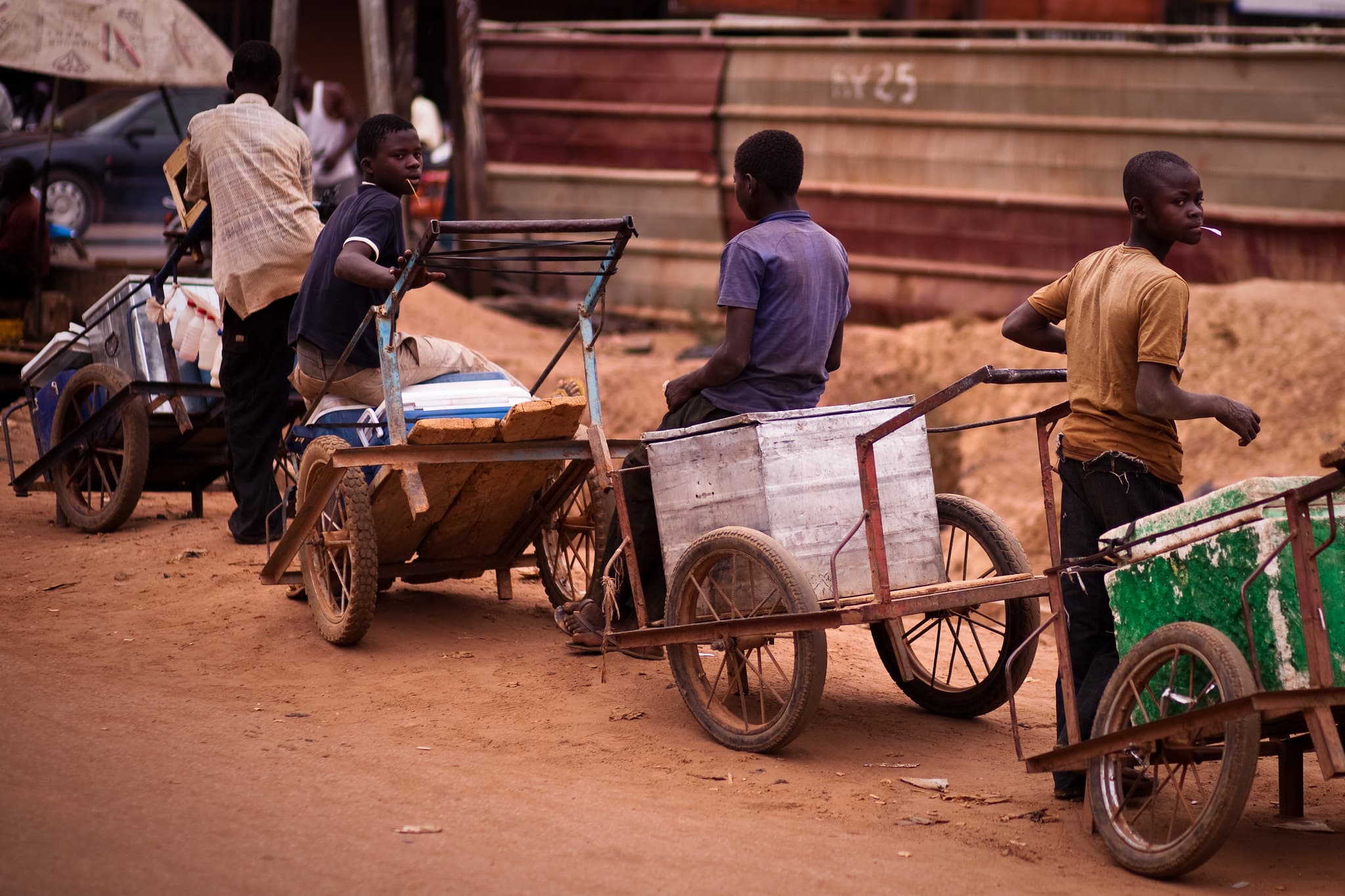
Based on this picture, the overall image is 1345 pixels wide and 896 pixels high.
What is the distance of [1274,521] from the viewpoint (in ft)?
11.3

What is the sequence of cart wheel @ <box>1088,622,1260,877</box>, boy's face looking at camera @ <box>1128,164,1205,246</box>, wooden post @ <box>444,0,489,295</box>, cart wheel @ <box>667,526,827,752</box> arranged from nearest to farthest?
cart wheel @ <box>1088,622,1260,877</box> → boy's face looking at camera @ <box>1128,164,1205,246</box> → cart wheel @ <box>667,526,827,752</box> → wooden post @ <box>444,0,489,295</box>

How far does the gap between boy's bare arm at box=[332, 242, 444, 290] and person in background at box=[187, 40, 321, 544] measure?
1219mm

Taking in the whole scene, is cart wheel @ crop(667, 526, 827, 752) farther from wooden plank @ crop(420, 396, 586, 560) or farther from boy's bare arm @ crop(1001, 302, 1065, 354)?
boy's bare arm @ crop(1001, 302, 1065, 354)

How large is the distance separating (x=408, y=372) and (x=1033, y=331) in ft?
8.06

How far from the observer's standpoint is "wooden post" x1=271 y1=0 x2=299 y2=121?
1170cm

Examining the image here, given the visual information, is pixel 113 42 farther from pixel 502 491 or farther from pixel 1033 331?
pixel 1033 331

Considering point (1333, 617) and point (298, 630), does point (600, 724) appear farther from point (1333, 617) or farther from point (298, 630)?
point (1333, 617)

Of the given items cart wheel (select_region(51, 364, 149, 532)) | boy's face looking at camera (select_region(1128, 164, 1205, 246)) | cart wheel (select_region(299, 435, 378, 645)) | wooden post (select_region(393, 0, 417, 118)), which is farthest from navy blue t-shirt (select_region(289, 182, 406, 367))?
Answer: wooden post (select_region(393, 0, 417, 118))

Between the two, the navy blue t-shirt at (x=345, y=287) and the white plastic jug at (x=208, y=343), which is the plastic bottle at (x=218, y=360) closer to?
the white plastic jug at (x=208, y=343)

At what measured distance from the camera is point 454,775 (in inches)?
165

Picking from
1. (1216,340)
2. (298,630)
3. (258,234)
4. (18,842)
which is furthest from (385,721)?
(1216,340)

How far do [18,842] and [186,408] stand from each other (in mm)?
3920

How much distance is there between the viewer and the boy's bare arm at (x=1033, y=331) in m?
4.35

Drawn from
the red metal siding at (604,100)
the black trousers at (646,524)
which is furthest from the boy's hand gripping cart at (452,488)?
the red metal siding at (604,100)
